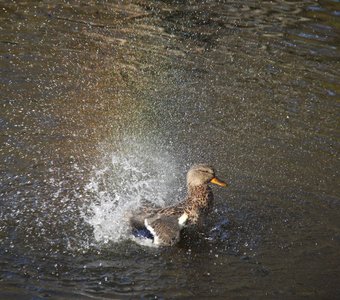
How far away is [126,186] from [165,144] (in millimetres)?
1381

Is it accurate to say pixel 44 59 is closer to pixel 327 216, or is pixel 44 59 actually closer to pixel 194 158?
pixel 194 158

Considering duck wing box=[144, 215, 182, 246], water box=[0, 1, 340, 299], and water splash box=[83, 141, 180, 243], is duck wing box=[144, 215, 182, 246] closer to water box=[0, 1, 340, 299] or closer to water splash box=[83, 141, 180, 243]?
water box=[0, 1, 340, 299]

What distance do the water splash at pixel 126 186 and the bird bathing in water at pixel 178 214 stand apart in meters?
0.20

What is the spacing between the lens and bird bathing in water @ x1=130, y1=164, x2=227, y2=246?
680 cm

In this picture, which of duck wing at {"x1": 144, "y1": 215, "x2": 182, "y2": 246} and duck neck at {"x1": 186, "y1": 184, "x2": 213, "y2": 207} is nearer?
duck wing at {"x1": 144, "y1": 215, "x2": 182, "y2": 246}

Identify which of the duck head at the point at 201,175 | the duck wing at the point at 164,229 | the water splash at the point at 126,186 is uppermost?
the duck head at the point at 201,175

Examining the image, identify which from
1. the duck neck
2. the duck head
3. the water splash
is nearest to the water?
the water splash

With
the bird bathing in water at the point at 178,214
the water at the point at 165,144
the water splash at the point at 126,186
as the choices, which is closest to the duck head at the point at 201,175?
the bird bathing in water at the point at 178,214

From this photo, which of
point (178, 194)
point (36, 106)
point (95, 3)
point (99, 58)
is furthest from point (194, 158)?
point (95, 3)

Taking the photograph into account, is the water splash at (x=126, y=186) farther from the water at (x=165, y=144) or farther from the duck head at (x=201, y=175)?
the duck head at (x=201, y=175)

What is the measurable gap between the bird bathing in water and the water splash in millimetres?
197

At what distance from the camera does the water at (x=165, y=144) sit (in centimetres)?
636

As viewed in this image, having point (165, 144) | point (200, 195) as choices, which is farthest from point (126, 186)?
point (165, 144)

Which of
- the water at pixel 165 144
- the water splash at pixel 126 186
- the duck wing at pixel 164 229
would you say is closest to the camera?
the water at pixel 165 144
